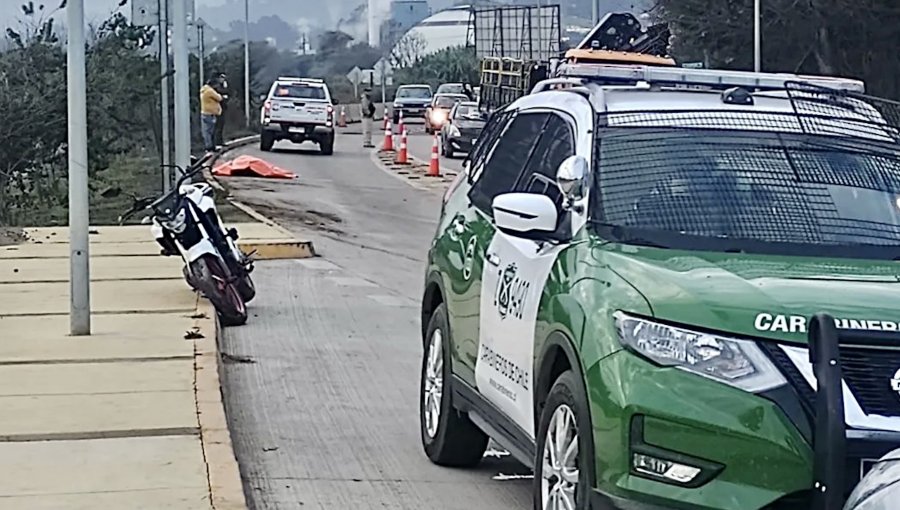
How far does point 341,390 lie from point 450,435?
7.91 feet

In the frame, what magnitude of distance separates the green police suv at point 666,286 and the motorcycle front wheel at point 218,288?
4.27 metres

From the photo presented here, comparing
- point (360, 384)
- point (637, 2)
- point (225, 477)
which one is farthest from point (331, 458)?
point (637, 2)

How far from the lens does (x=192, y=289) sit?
13430 mm

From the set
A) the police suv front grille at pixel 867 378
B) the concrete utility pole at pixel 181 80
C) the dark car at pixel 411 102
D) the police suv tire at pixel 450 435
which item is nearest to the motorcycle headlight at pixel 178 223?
the police suv tire at pixel 450 435

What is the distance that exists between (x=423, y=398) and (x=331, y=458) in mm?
586

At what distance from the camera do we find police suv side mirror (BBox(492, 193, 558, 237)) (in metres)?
6.31

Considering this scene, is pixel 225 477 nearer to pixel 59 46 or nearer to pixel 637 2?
pixel 59 46

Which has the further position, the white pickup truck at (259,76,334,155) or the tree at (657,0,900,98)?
the white pickup truck at (259,76,334,155)

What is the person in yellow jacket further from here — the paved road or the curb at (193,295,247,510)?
the curb at (193,295,247,510)

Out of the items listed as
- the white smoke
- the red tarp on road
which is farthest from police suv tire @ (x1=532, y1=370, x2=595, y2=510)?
the white smoke

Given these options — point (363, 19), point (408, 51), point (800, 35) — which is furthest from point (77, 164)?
point (363, 19)

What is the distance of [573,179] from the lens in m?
6.34

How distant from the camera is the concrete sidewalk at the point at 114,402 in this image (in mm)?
6898

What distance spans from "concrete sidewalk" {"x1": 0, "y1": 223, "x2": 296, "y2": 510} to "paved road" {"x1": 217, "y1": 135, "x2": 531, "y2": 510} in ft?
1.04
